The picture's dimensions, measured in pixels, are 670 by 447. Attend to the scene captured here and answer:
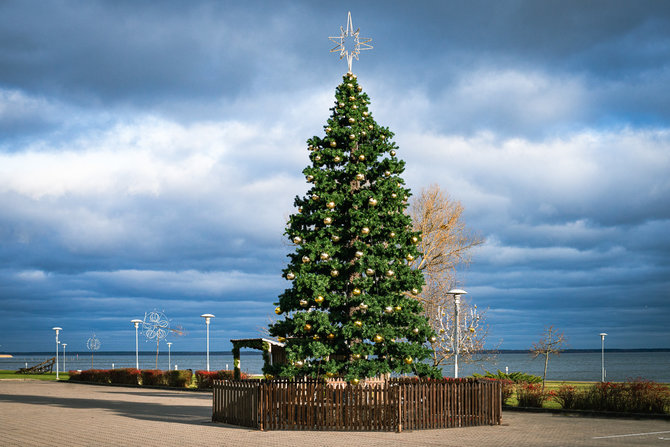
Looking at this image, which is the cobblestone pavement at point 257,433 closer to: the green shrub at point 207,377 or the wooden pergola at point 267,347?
the wooden pergola at point 267,347

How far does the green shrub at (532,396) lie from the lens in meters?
25.5

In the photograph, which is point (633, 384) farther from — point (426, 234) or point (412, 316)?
point (426, 234)

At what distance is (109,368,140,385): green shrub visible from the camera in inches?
1766

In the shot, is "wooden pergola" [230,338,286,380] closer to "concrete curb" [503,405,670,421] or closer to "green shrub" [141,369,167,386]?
"concrete curb" [503,405,670,421]

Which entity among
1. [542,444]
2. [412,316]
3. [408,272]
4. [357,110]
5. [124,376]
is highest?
[357,110]

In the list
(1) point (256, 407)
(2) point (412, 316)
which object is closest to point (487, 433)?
(2) point (412, 316)

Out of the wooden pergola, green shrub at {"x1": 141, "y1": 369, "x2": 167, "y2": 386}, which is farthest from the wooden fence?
green shrub at {"x1": 141, "y1": 369, "x2": 167, "y2": 386}

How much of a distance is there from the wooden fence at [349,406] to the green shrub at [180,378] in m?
22.1

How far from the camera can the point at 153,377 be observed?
141ft

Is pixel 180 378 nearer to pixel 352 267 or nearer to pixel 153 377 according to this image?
pixel 153 377

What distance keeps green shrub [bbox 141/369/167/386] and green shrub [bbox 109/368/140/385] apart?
0.94 meters

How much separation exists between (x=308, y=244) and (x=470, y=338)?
1802 centimetres

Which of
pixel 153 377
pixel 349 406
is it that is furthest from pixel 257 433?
pixel 153 377

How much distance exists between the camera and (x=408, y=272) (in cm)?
2109
